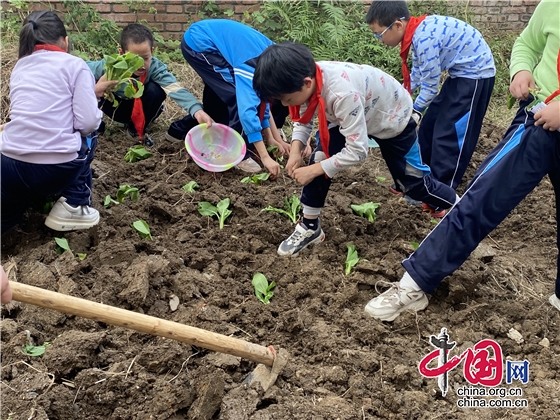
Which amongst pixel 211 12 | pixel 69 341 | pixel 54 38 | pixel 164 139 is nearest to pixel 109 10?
pixel 211 12

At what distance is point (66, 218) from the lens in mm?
3744

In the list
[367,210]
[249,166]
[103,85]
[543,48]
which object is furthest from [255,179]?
[543,48]

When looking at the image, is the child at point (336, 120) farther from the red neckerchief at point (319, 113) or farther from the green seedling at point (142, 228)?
the green seedling at point (142, 228)

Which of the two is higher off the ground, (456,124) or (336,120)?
(336,120)

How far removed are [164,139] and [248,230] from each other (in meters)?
1.83

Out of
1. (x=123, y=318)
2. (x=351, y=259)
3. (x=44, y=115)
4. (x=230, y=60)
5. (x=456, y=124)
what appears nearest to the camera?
(x=123, y=318)

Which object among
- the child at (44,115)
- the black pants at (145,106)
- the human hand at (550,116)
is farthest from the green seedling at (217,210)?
the human hand at (550,116)

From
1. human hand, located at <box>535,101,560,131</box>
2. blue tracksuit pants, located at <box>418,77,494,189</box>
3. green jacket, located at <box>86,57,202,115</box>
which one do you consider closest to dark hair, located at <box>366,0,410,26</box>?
blue tracksuit pants, located at <box>418,77,494,189</box>

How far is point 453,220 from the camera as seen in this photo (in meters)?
2.97

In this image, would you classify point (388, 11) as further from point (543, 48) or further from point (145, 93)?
point (145, 93)

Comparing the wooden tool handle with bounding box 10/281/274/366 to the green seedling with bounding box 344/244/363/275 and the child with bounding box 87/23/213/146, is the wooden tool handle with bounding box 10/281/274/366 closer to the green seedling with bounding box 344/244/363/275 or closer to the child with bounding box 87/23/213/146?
the green seedling with bounding box 344/244/363/275

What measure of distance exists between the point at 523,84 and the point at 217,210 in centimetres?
215

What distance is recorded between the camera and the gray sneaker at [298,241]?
376cm

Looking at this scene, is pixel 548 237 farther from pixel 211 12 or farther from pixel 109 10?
pixel 109 10
